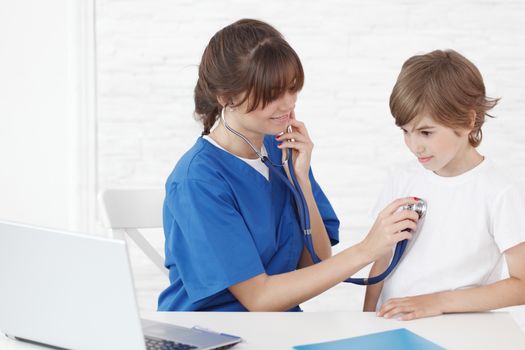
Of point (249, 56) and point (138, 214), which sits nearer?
point (249, 56)

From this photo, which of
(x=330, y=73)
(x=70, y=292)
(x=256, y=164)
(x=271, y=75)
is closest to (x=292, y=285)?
(x=256, y=164)

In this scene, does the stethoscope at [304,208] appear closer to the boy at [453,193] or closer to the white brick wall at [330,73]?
the boy at [453,193]

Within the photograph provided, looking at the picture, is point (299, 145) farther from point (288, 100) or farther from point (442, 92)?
point (442, 92)

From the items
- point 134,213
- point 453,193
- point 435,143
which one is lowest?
point 134,213

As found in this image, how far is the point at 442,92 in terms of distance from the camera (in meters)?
1.48

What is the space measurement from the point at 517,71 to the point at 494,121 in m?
0.20

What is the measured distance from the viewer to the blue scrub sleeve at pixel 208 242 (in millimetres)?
1448

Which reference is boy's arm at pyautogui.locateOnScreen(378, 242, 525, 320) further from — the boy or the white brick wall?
the white brick wall

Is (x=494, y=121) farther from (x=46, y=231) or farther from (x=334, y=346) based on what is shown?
(x=46, y=231)

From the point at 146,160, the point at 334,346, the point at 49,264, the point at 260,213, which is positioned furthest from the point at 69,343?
the point at 146,160

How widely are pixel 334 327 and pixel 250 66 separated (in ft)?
1.69

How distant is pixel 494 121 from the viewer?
2.91m

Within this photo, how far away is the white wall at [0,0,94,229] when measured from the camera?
9.46ft

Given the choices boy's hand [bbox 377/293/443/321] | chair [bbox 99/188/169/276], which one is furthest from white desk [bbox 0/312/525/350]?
chair [bbox 99/188/169/276]
